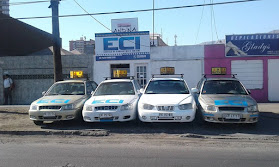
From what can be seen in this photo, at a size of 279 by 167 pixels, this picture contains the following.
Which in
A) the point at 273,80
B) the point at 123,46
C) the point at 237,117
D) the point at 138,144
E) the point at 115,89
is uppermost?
the point at 123,46

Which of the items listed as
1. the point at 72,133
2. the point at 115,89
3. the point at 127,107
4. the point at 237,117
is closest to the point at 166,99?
the point at 127,107

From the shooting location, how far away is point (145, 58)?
582 inches

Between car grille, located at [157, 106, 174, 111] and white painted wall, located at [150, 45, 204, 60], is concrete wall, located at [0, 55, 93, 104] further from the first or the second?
car grille, located at [157, 106, 174, 111]

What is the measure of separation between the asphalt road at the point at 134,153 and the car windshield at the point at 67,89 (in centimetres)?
289

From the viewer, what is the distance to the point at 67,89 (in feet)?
32.1

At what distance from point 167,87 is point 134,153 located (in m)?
3.85

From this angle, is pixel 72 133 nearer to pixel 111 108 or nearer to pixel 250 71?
pixel 111 108

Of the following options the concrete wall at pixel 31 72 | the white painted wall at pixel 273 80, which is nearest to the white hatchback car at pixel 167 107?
the white painted wall at pixel 273 80

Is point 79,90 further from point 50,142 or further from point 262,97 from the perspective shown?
point 262,97

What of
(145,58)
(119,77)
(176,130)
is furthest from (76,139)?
(145,58)

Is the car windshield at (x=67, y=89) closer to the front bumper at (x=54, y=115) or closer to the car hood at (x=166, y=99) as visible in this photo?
the front bumper at (x=54, y=115)

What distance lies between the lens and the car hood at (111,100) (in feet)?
25.8

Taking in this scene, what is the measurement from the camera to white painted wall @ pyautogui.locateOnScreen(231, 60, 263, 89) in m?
14.2

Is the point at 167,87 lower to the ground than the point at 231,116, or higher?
higher
